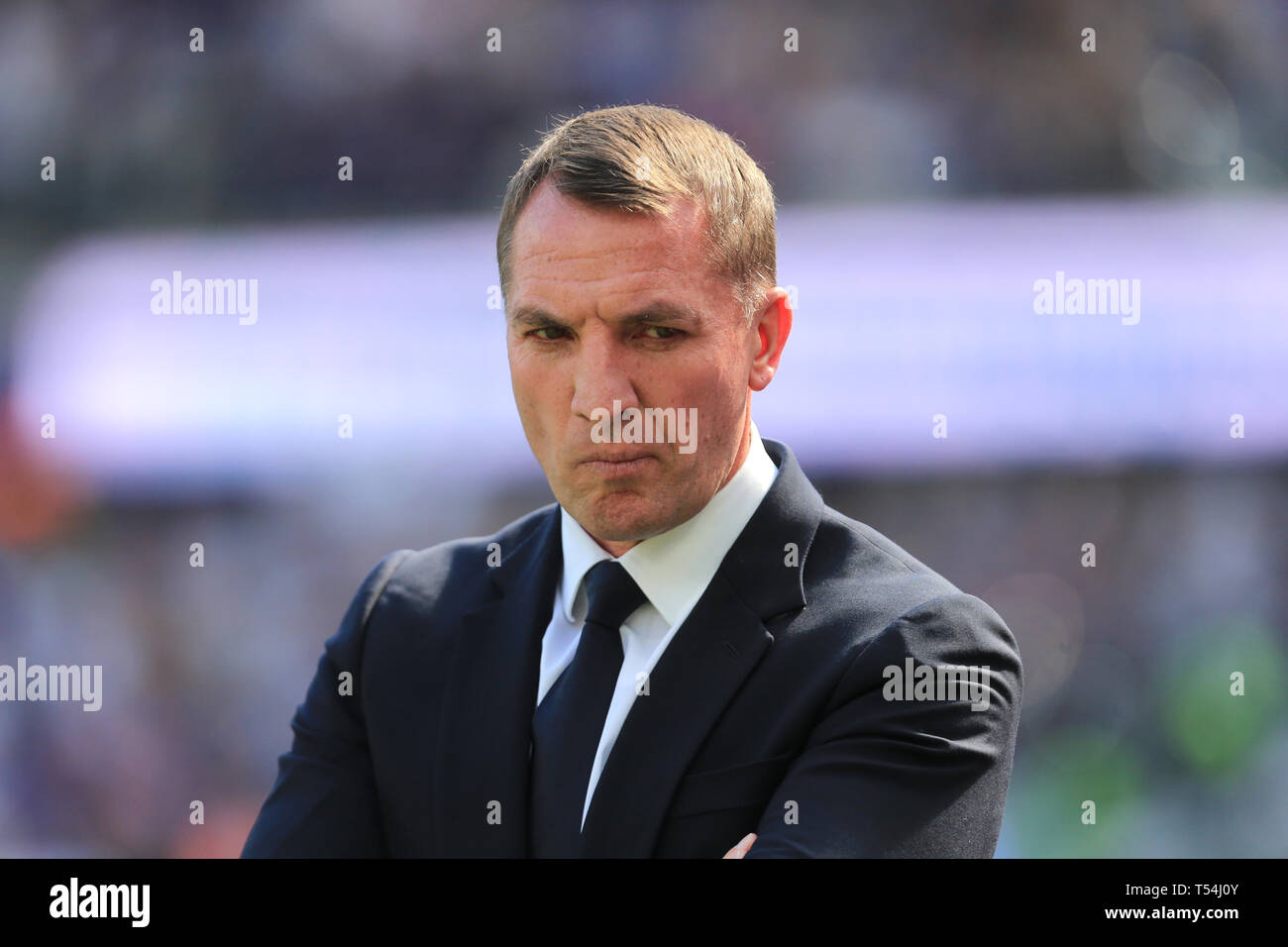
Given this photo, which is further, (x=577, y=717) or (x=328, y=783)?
(x=328, y=783)

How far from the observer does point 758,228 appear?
231 centimetres

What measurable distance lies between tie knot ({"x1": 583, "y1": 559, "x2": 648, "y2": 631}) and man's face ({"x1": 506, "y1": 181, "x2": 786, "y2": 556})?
0.07 meters

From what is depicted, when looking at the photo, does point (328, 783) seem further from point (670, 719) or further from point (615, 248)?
point (615, 248)

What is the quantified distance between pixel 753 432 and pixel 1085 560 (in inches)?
119

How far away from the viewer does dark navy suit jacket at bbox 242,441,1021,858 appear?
2.05m

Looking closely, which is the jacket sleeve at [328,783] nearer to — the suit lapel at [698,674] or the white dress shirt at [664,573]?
the white dress shirt at [664,573]

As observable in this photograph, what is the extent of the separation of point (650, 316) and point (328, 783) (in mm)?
1133

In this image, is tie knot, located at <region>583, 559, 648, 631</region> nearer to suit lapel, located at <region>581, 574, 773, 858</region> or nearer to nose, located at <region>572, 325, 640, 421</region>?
suit lapel, located at <region>581, 574, 773, 858</region>

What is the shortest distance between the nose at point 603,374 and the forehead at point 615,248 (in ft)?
0.32

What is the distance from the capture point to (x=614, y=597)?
89.7 inches

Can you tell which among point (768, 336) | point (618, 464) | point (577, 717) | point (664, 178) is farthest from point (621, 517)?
point (664, 178)

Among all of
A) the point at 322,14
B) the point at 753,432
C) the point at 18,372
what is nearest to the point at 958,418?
the point at 753,432

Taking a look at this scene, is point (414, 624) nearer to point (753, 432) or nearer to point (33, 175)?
point (753, 432)

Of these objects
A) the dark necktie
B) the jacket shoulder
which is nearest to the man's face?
the dark necktie
